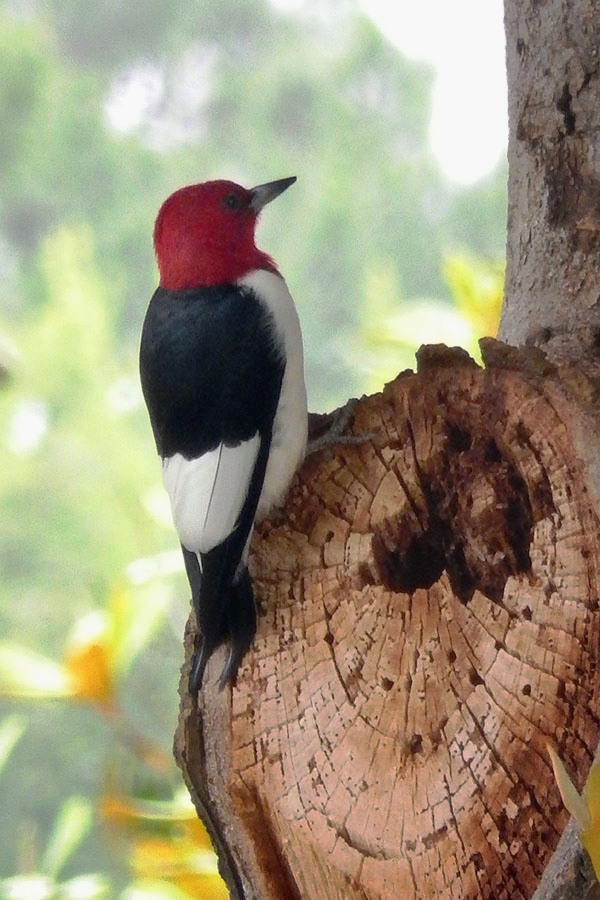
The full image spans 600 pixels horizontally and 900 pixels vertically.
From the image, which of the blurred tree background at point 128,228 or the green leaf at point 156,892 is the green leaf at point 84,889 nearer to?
the green leaf at point 156,892

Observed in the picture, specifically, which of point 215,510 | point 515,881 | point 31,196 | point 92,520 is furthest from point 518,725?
point 31,196

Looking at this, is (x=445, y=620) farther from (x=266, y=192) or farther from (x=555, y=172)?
(x=266, y=192)

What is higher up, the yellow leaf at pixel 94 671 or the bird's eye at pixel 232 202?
the bird's eye at pixel 232 202

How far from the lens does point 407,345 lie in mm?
969

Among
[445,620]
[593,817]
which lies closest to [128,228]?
[445,620]

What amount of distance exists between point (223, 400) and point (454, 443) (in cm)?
21

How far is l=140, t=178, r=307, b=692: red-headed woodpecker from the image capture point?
2.62ft

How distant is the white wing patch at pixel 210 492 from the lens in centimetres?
83

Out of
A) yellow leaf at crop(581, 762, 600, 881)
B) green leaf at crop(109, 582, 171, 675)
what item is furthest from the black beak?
yellow leaf at crop(581, 762, 600, 881)

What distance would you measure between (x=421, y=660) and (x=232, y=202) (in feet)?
1.68

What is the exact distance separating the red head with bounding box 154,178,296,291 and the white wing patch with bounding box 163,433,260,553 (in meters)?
0.20

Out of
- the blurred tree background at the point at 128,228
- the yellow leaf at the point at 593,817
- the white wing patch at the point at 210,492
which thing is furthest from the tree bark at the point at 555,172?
the blurred tree background at the point at 128,228

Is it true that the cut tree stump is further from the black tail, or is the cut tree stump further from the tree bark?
the tree bark

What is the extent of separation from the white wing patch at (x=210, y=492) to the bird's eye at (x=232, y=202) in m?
0.28
